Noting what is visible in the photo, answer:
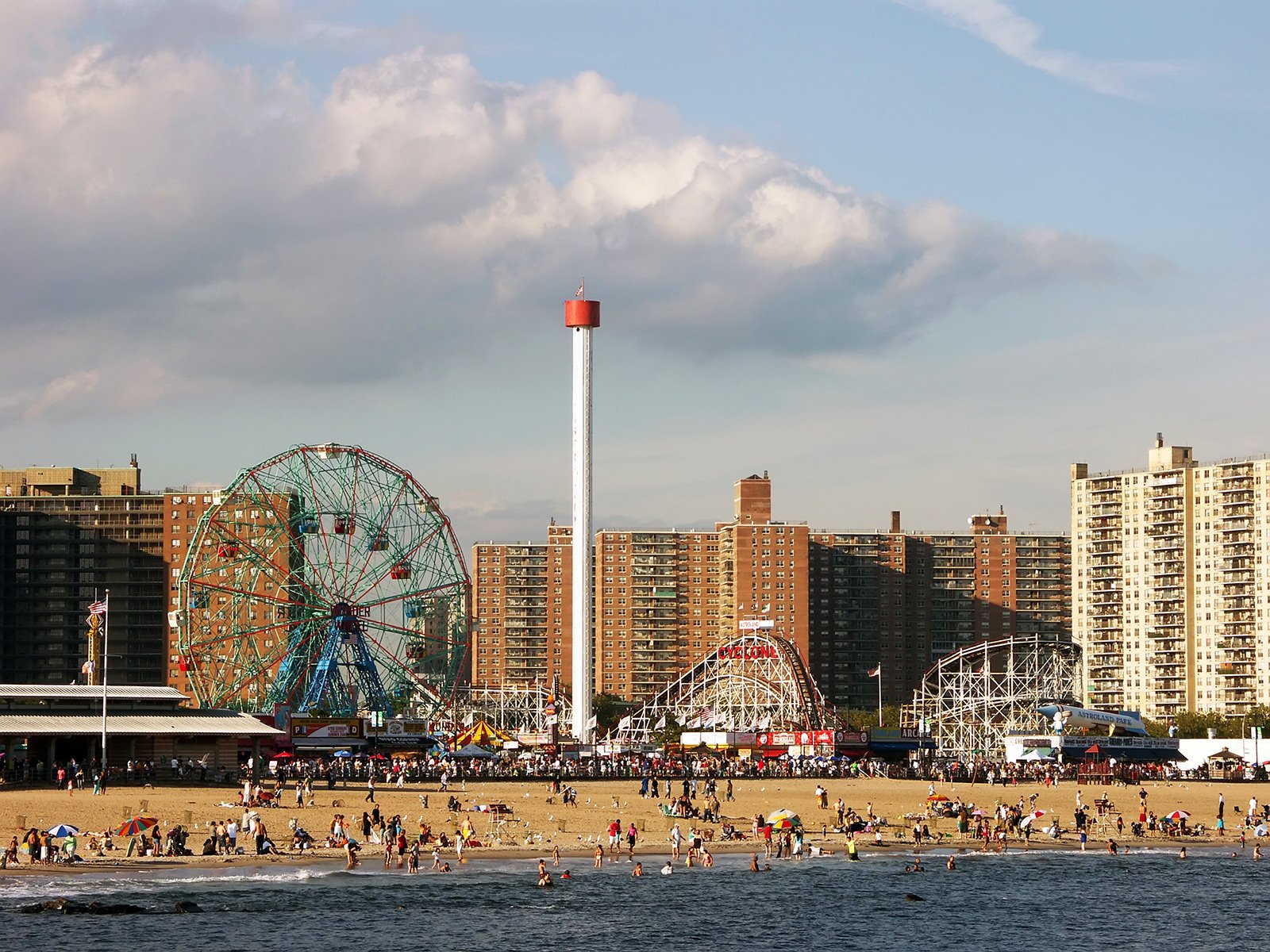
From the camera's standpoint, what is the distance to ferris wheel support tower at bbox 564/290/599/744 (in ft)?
497

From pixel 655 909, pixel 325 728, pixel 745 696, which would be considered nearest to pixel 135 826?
pixel 655 909

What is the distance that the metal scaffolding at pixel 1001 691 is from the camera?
484 feet

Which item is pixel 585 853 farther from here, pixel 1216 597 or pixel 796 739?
pixel 1216 597

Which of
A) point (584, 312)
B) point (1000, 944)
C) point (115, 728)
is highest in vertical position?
point (584, 312)

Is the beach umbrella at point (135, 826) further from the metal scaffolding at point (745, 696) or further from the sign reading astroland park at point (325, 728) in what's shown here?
the metal scaffolding at point (745, 696)

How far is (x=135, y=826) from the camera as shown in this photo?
62.8 m

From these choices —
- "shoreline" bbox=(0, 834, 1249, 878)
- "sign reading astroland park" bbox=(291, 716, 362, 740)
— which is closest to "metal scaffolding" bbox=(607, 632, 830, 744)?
"sign reading astroland park" bbox=(291, 716, 362, 740)

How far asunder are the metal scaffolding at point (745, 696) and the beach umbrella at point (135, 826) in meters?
84.7

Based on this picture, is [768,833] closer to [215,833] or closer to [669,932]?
[669,932]

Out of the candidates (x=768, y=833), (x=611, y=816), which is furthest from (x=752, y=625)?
(x=768, y=833)

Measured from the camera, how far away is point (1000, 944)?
5659cm

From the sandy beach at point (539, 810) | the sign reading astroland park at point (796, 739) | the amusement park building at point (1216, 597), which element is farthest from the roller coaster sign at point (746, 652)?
the amusement park building at point (1216, 597)

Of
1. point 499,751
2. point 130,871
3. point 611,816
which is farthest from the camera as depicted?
point 499,751

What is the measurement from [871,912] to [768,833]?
10419 millimetres
